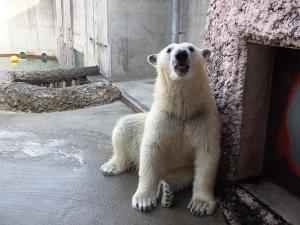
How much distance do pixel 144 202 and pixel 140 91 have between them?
3425 mm

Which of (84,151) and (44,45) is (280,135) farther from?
(44,45)

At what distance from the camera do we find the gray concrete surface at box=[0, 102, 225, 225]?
2354 millimetres

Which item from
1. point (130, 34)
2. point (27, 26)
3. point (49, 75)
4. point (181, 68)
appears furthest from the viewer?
point (27, 26)

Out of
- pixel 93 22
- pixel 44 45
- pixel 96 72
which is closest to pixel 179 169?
pixel 96 72

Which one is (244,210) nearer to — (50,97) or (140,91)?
(140,91)

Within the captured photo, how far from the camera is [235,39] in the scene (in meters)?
2.40

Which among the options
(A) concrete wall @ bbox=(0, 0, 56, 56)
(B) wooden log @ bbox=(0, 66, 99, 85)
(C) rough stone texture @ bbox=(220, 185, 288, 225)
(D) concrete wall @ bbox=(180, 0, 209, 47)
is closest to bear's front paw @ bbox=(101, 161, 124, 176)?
(C) rough stone texture @ bbox=(220, 185, 288, 225)

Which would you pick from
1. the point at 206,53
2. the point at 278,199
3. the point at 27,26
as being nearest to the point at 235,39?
the point at 206,53

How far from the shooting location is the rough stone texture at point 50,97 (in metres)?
5.30

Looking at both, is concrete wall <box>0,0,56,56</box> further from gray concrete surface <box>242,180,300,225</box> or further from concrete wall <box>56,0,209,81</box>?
gray concrete surface <box>242,180,300,225</box>

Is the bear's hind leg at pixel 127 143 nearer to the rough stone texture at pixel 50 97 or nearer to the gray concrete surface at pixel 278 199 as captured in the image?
the gray concrete surface at pixel 278 199

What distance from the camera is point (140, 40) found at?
21.7 feet

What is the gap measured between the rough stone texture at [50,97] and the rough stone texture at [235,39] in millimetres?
3048

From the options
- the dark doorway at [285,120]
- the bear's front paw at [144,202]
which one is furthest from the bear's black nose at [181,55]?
the bear's front paw at [144,202]
